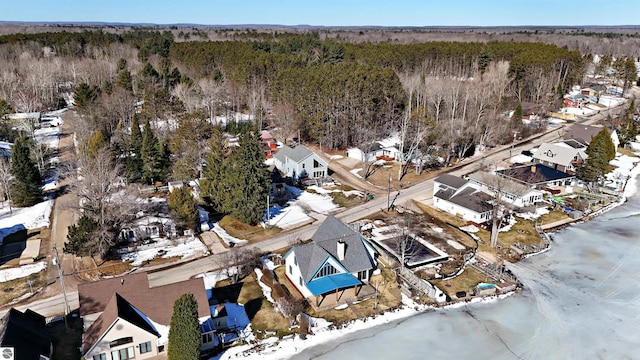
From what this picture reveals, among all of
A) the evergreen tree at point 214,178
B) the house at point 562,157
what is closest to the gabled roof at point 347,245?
the evergreen tree at point 214,178

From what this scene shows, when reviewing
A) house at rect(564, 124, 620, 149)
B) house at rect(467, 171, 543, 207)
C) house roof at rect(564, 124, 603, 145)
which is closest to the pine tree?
house at rect(467, 171, 543, 207)

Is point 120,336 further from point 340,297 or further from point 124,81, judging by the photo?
point 124,81

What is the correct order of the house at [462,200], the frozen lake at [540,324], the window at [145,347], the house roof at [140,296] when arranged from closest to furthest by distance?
the window at [145,347], the house roof at [140,296], the frozen lake at [540,324], the house at [462,200]

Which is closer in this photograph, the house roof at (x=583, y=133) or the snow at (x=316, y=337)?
the snow at (x=316, y=337)

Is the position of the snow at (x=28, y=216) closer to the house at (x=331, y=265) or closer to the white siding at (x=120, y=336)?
the white siding at (x=120, y=336)

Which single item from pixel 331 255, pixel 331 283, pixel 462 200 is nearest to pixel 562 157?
pixel 462 200

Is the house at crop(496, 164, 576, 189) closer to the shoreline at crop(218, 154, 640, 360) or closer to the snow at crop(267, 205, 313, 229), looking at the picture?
the shoreline at crop(218, 154, 640, 360)

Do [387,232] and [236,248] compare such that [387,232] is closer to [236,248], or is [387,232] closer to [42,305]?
[236,248]

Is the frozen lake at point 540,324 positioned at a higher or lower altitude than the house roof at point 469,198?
lower
